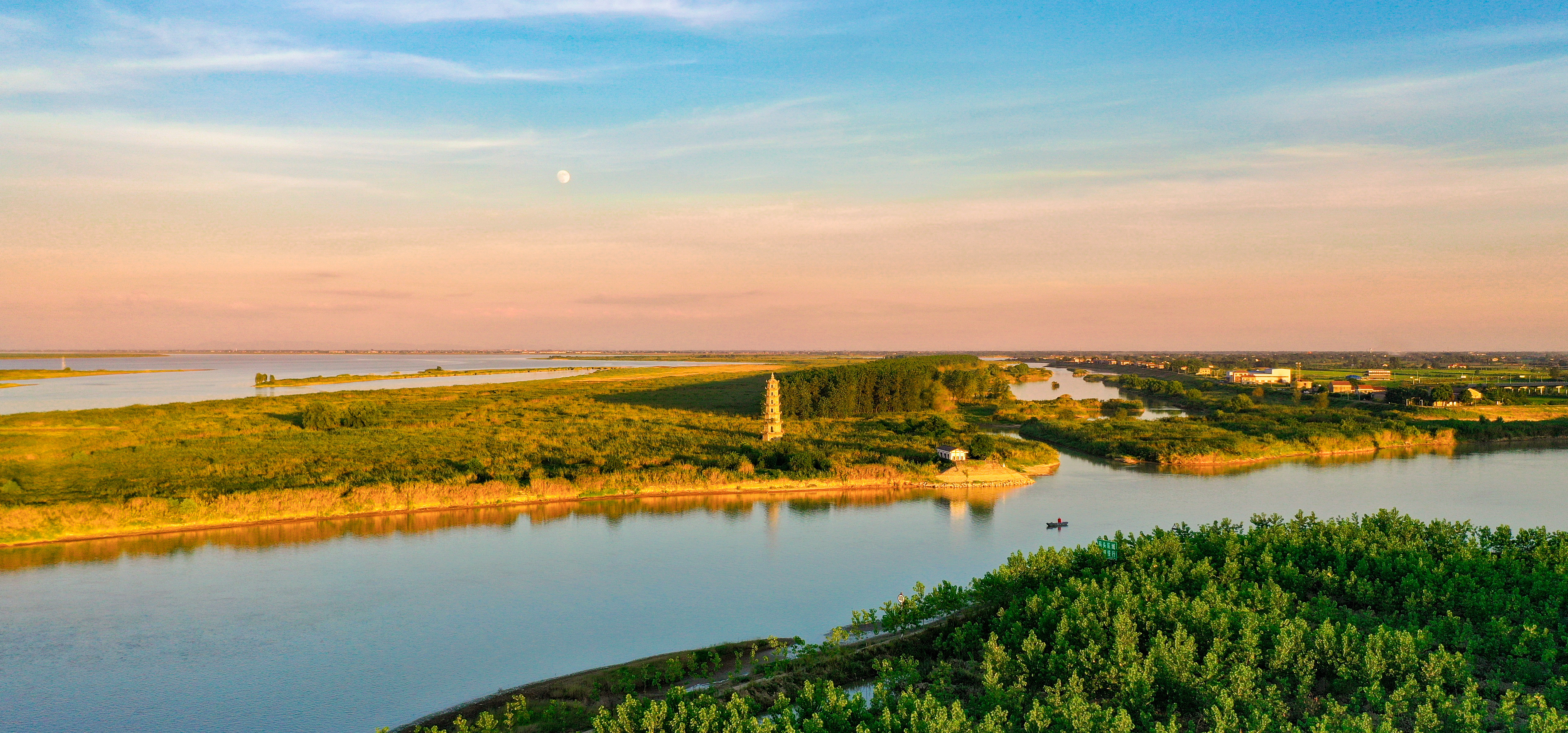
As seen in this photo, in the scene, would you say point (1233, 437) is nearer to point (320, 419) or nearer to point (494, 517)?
point (494, 517)

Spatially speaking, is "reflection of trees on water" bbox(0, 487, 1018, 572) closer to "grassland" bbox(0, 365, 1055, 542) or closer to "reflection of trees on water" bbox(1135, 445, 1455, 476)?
"grassland" bbox(0, 365, 1055, 542)

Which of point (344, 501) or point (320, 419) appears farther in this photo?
point (320, 419)

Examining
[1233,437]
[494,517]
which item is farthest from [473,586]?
[1233,437]

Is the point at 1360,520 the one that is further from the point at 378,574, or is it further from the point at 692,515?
the point at 378,574

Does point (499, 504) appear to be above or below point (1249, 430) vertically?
below

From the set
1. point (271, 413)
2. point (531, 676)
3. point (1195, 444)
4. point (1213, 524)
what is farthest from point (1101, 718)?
point (271, 413)

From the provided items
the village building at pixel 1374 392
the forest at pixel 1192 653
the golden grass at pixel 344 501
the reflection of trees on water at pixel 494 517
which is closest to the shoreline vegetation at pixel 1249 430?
the village building at pixel 1374 392

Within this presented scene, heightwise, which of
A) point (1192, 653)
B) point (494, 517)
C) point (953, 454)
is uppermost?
point (1192, 653)
